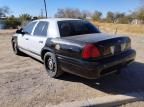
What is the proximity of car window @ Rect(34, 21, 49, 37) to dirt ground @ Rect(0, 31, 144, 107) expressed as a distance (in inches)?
42.2

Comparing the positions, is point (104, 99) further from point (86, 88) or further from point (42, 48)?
point (42, 48)

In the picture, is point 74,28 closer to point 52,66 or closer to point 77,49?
point 52,66

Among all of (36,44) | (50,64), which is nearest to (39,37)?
(36,44)

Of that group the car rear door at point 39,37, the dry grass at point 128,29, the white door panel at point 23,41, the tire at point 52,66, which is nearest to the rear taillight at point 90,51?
the tire at point 52,66

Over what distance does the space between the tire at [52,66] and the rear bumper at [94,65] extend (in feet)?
0.81

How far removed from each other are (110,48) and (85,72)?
0.78 m

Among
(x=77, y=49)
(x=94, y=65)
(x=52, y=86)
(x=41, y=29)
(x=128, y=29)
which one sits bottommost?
(x=128, y=29)

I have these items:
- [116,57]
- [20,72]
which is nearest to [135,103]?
[116,57]

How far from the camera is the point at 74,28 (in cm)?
633

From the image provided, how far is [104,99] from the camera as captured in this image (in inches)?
189

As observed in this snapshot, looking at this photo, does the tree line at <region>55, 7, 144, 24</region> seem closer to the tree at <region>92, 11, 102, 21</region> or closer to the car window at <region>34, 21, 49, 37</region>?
the tree at <region>92, 11, 102, 21</region>

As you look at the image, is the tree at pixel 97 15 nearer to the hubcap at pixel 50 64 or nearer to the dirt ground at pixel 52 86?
the dirt ground at pixel 52 86

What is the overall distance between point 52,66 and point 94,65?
5.25ft

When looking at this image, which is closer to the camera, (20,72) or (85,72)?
(85,72)
